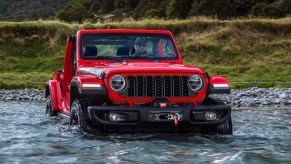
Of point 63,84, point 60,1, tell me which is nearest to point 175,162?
point 63,84

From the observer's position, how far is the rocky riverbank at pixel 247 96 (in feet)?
60.3

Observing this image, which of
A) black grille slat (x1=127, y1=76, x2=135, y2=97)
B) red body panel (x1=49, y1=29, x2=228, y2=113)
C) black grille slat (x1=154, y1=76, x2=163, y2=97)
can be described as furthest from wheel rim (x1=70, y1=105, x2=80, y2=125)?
black grille slat (x1=154, y1=76, x2=163, y2=97)

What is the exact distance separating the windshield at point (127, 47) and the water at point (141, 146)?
63.1 inches

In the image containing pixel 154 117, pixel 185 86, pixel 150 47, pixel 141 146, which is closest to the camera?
pixel 141 146

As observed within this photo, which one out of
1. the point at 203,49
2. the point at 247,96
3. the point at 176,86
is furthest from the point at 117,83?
the point at 203,49

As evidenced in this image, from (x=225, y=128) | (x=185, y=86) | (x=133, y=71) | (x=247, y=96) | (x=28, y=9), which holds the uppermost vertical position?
(x=28, y=9)

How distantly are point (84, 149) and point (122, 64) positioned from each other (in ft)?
7.60

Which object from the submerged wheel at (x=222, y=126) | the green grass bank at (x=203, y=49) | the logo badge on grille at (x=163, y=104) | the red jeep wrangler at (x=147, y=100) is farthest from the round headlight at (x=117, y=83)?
the green grass bank at (x=203, y=49)

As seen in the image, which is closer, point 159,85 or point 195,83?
point 159,85

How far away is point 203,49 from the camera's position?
3111 cm

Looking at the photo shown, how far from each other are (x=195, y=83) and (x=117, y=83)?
1.28m

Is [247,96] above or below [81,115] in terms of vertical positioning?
below

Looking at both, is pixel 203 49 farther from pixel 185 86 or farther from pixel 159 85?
pixel 159 85

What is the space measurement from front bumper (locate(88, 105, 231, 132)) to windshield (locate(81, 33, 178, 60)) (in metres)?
1.91
